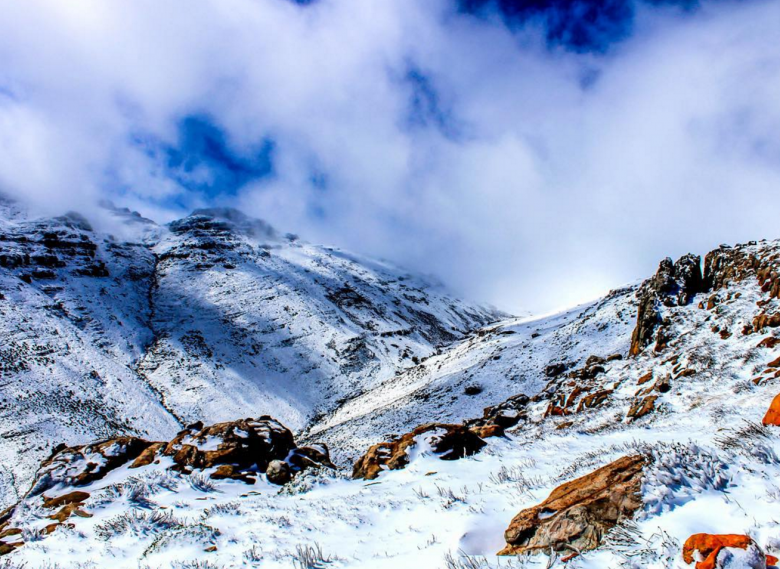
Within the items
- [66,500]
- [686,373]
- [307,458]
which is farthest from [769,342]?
[66,500]

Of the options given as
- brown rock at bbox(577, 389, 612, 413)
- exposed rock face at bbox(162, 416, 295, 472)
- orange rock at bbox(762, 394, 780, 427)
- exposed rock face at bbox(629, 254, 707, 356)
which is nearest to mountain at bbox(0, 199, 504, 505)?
exposed rock face at bbox(162, 416, 295, 472)

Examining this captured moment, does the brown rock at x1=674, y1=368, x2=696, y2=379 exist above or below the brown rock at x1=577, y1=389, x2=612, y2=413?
below

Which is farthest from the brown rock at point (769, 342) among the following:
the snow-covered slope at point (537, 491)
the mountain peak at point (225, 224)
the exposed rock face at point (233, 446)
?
the mountain peak at point (225, 224)

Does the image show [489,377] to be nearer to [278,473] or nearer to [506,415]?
[506,415]

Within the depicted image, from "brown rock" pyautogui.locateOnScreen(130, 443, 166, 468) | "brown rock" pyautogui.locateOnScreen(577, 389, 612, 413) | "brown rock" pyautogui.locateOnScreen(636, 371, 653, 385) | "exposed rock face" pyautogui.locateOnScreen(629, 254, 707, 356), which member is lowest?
"brown rock" pyautogui.locateOnScreen(130, 443, 166, 468)

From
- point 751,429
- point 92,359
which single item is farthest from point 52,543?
point 92,359

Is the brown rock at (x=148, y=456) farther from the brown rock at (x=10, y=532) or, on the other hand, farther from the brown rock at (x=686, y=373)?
the brown rock at (x=686, y=373)

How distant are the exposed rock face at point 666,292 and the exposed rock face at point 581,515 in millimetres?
24564

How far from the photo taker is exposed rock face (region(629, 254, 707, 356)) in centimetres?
2533

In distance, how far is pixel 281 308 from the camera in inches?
3541

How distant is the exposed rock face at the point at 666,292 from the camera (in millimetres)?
25328

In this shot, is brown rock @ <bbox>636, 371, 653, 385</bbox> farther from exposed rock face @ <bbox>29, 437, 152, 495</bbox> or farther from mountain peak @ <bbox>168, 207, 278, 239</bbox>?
mountain peak @ <bbox>168, 207, 278, 239</bbox>

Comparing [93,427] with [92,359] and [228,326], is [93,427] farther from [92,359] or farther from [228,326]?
[228,326]

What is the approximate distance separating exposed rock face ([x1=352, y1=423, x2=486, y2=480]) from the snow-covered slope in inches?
15.7
